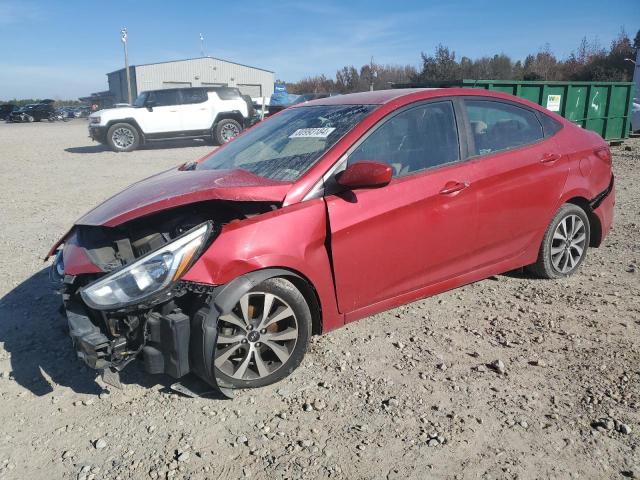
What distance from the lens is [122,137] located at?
16.4m

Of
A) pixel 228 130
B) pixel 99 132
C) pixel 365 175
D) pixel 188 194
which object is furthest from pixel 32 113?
pixel 365 175

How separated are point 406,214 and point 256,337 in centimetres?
121

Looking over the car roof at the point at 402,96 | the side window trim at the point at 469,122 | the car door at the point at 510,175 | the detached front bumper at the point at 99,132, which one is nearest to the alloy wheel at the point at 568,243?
the car door at the point at 510,175

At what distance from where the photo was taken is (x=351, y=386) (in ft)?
10.3

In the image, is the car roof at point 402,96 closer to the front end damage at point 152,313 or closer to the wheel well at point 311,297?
the wheel well at point 311,297

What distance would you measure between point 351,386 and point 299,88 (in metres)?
59.5

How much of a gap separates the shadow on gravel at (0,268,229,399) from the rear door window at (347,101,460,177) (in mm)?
1792

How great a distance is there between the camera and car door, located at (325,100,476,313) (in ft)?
10.6

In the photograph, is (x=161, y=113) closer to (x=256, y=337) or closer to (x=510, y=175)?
(x=510, y=175)

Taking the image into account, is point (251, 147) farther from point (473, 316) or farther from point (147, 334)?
point (473, 316)

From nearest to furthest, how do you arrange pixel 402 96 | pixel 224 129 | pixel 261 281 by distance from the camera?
pixel 261 281 → pixel 402 96 → pixel 224 129

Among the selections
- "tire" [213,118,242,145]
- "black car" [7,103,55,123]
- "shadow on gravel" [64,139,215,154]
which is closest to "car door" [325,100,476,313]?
"tire" [213,118,242,145]

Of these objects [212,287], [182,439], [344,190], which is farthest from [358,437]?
[344,190]

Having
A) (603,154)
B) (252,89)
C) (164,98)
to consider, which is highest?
(252,89)
